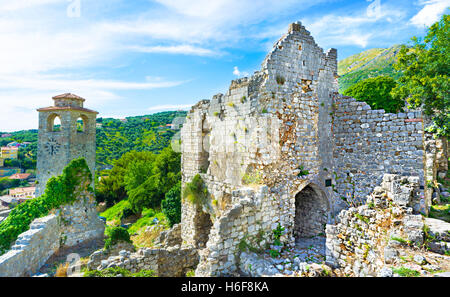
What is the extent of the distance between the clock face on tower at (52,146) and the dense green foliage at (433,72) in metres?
26.0

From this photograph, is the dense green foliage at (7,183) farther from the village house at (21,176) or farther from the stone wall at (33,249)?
the stone wall at (33,249)

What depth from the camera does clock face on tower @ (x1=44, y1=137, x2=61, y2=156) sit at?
76.3ft

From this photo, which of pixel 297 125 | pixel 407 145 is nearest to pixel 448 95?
pixel 407 145

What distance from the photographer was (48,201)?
981 cm

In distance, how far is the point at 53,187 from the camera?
396 inches

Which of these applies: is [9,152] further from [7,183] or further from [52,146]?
[52,146]

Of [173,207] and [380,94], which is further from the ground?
[380,94]

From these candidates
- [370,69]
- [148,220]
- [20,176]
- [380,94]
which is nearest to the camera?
[380,94]

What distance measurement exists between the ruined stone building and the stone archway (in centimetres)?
3

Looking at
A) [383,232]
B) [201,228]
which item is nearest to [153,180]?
[201,228]

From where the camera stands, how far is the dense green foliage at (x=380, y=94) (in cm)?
1458

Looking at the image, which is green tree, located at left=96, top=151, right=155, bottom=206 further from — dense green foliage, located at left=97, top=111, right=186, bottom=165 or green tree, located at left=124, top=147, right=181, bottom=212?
dense green foliage, located at left=97, top=111, right=186, bottom=165

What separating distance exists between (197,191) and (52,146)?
19680 mm
